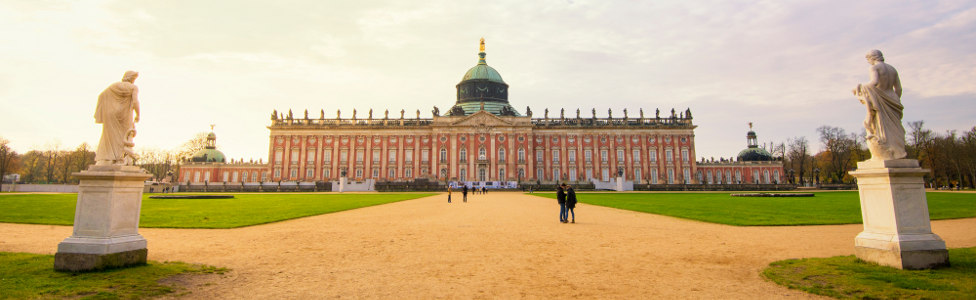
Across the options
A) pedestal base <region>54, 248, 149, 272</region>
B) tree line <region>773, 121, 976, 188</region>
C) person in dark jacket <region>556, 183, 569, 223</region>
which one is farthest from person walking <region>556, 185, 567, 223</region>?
tree line <region>773, 121, 976, 188</region>

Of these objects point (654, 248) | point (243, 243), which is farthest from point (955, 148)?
point (243, 243)

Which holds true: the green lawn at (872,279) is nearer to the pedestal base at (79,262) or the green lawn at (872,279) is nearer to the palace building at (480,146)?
the pedestal base at (79,262)

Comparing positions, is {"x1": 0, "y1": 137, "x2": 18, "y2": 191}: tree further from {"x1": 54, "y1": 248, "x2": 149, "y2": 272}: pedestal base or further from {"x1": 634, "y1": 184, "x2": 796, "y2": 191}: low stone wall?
{"x1": 634, "y1": 184, "x2": 796, "y2": 191}: low stone wall

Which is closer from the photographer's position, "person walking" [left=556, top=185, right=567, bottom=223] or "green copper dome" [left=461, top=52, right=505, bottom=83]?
"person walking" [left=556, top=185, right=567, bottom=223]

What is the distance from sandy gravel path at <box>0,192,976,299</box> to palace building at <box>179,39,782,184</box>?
54.5m

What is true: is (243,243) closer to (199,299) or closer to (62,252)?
(62,252)

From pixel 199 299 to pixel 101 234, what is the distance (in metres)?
2.59

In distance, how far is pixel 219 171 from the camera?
7200 cm

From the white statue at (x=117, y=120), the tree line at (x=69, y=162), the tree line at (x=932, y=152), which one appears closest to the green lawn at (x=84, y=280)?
the white statue at (x=117, y=120)

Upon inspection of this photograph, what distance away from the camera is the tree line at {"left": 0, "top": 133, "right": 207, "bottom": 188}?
6838 centimetres

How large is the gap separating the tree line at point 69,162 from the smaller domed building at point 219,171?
2.62 m

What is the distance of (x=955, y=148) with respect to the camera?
4941 centimetres

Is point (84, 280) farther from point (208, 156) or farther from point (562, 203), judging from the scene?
point (208, 156)

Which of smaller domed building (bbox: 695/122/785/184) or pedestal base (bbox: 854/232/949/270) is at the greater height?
smaller domed building (bbox: 695/122/785/184)
